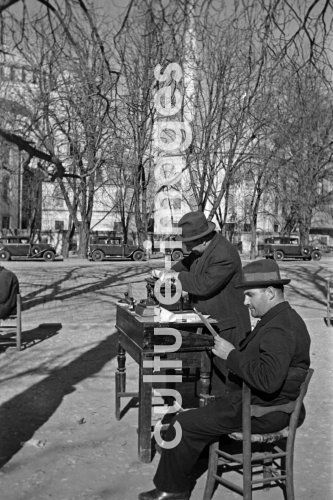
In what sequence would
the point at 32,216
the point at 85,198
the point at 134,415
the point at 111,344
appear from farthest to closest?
the point at 32,216 < the point at 85,198 < the point at 111,344 < the point at 134,415

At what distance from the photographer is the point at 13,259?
110 feet

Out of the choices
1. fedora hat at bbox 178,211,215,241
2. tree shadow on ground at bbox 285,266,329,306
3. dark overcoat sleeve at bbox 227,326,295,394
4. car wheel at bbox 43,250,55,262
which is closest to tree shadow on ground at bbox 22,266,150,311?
tree shadow on ground at bbox 285,266,329,306

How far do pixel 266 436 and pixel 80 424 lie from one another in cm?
234

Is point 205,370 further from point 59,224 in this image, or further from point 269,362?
point 59,224

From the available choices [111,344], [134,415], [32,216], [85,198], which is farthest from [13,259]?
[134,415]

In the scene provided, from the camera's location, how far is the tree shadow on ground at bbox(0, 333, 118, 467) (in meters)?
5.05

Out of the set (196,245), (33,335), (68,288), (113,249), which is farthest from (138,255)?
(196,245)

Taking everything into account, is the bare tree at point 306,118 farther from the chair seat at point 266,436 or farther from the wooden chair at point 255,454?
the chair seat at point 266,436

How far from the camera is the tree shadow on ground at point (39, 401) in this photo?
199 inches

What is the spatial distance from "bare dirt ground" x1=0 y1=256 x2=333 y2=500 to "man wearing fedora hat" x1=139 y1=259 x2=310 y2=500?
0.40 metres

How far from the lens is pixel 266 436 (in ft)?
11.9

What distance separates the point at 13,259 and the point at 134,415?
2897 cm

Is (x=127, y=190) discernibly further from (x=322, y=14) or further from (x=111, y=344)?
(x=322, y=14)

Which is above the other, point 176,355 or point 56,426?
point 176,355
